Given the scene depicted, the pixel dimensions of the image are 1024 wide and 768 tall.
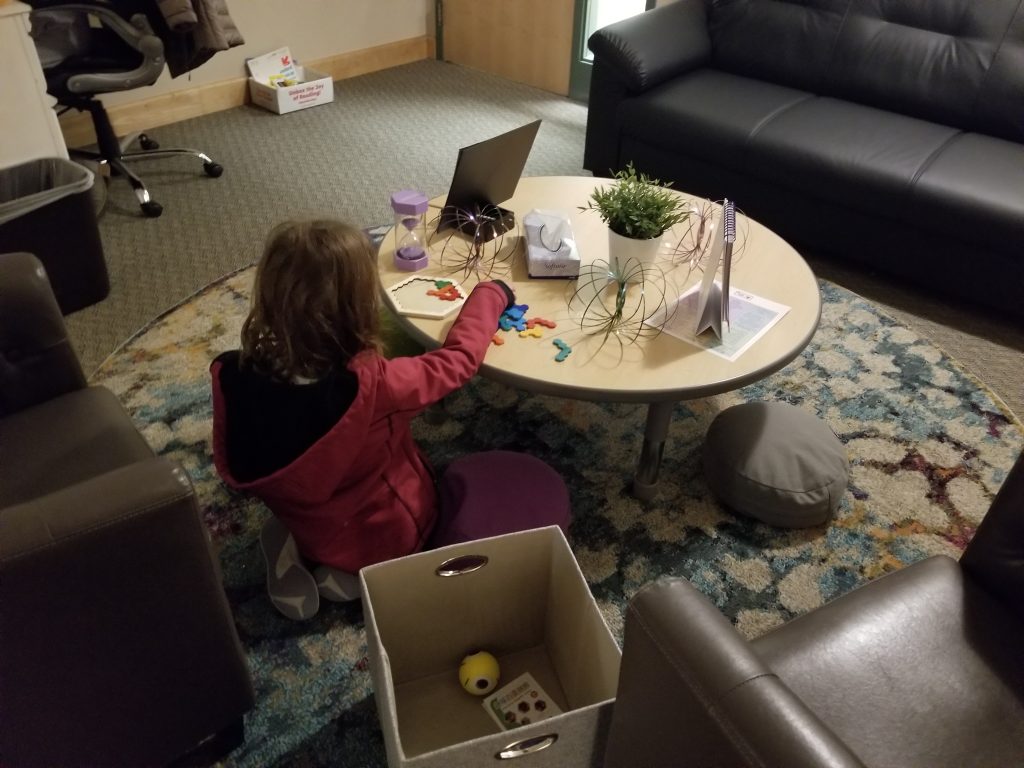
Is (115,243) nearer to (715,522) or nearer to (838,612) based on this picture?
(715,522)

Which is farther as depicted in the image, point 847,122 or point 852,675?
point 847,122

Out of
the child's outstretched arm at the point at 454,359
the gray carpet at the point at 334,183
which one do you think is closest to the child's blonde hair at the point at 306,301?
the child's outstretched arm at the point at 454,359

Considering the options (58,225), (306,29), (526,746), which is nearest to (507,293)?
(526,746)

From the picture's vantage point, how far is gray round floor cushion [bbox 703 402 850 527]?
5.59 feet

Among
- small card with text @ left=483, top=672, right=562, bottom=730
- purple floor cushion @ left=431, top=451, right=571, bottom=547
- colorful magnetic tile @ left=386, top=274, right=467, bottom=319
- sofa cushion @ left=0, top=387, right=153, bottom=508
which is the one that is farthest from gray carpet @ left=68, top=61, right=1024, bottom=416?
small card with text @ left=483, top=672, right=562, bottom=730

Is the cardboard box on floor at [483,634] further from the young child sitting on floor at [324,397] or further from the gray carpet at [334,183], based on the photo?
the gray carpet at [334,183]

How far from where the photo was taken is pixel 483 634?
54.5 inches

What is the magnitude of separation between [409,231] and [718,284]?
0.75 meters

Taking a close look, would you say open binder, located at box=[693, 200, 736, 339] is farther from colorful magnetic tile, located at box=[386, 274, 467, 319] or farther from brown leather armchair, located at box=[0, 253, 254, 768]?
brown leather armchair, located at box=[0, 253, 254, 768]

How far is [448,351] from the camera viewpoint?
146 centimetres

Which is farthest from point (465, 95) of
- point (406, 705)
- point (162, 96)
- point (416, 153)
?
point (406, 705)

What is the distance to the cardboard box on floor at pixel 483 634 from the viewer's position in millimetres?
1175

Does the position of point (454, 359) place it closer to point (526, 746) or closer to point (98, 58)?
point (526, 746)

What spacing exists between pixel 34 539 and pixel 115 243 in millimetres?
2170
